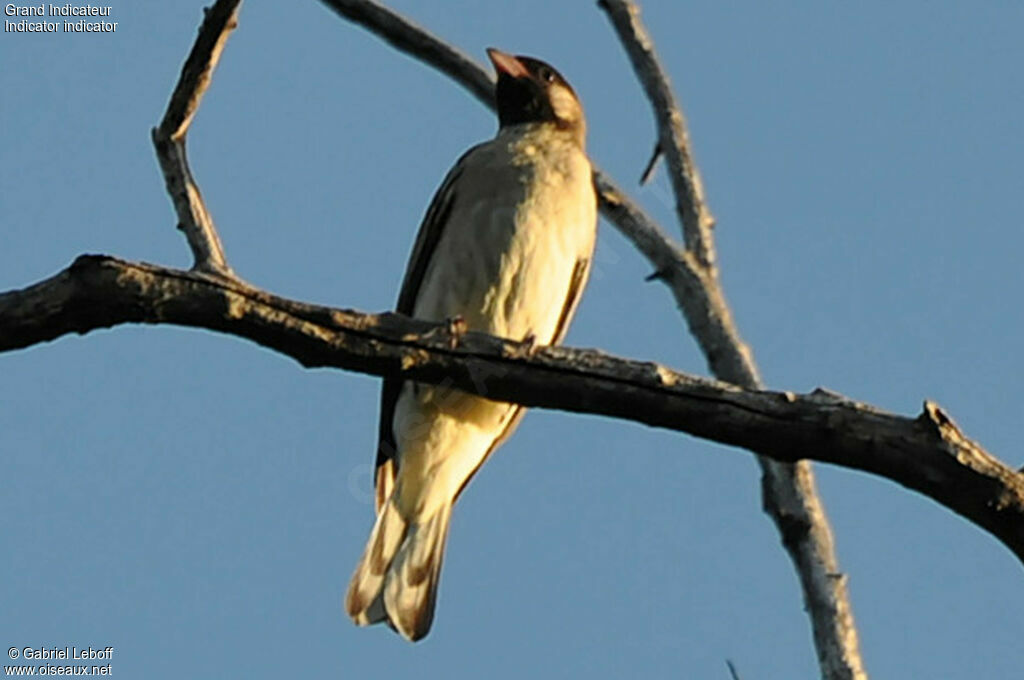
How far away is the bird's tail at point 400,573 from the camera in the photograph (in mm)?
6094

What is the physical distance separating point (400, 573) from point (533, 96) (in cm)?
219

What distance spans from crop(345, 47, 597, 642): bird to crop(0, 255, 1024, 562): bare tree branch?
1973 millimetres

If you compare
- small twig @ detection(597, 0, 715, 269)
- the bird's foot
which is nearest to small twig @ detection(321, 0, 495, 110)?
small twig @ detection(597, 0, 715, 269)

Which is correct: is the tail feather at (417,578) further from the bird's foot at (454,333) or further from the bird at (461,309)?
the bird's foot at (454,333)

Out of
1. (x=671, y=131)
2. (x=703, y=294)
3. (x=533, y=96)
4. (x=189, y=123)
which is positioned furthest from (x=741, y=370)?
(x=533, y=96)

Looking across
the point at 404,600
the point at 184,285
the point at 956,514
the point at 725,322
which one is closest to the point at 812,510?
the point at 725,322

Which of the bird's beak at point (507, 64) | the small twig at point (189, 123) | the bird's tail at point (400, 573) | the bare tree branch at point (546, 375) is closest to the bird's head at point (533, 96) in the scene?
the bird's beak at point (507, 64)

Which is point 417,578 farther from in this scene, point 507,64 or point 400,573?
point 507,64

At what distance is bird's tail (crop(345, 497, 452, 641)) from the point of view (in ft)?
20.0

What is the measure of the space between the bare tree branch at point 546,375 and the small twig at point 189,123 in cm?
30

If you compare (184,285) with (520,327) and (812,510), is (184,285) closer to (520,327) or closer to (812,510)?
(812,510)

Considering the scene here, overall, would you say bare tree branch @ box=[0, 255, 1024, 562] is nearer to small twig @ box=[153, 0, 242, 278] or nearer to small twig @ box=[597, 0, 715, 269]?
small twig @ box=[153, 0, 242, 278]

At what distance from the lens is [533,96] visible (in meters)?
7.40

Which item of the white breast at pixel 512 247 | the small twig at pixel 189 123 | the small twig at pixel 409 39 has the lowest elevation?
the small twig at pixel 189 123
